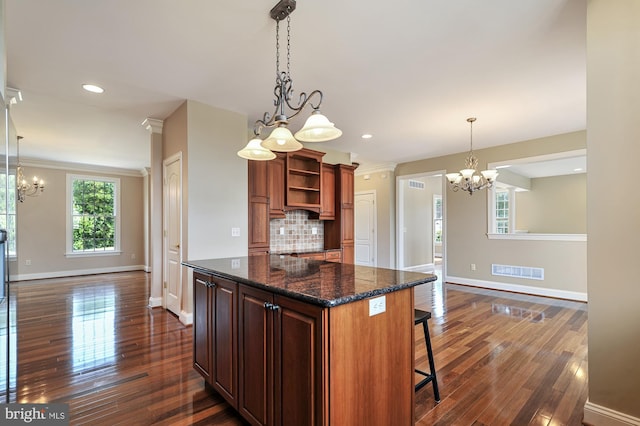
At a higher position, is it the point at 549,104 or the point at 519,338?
the point at 549,104

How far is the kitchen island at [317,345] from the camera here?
4.31ft

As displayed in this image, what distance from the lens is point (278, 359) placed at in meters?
1.51

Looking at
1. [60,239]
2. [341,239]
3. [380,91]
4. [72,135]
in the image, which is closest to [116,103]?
[72,135]

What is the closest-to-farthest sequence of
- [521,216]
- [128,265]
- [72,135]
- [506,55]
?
[506,55] < [72,135] < [128,265] < [521,216]

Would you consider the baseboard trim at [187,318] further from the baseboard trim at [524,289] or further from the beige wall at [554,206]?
the beige wall at [554,206]

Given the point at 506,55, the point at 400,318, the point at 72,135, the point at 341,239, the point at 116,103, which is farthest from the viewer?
the point at 341,239

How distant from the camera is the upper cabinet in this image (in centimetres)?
493

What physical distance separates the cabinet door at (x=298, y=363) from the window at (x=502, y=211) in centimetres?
583

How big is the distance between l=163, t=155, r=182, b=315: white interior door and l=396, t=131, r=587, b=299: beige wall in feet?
16.7

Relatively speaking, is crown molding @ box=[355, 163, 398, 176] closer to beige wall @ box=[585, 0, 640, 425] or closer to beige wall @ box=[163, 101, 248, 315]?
beige wall @ box=[163, 101, 248, 315]

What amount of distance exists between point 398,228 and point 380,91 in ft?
14.7

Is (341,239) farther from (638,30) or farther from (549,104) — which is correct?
(638,30)

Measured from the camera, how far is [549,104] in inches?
148

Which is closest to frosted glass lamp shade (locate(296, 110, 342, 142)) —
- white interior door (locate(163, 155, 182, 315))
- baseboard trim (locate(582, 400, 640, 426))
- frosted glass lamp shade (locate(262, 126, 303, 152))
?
frosted glass lamp shade (locate(262, 126, 303, 152))
